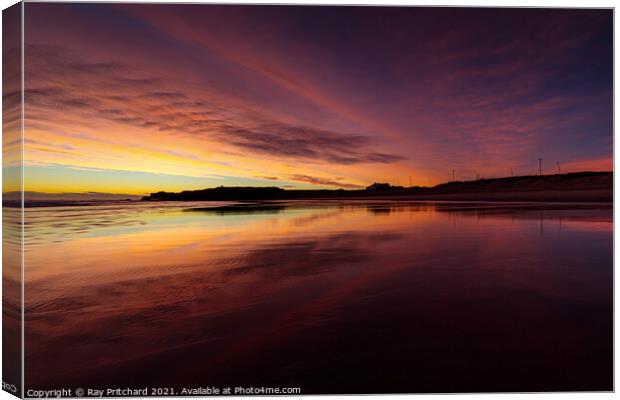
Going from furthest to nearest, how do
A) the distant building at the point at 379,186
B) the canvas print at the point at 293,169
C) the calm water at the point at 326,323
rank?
the distant building at the point at 379,186, the canvas print at the point at 293,169, the calm water at the point at 326,323

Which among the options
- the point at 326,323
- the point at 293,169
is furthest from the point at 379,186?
the point at 326,323

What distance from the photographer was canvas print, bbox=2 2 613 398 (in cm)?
342

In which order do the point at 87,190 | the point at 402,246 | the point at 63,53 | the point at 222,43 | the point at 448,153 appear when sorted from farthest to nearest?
the point at 402,246 < the point at 448,153 < the point at 87,190 < the point at 222,43 < the point at 63,53

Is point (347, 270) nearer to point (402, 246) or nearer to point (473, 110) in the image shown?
point (402, 246)

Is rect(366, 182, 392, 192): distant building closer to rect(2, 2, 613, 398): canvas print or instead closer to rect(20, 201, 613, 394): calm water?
rect(2, 2, 613, 398): canvas print

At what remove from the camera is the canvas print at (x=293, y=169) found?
3424 mm

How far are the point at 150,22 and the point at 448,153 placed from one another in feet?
15.3

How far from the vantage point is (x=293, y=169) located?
6594 millimetres

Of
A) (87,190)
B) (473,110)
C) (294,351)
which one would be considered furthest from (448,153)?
(87,190)

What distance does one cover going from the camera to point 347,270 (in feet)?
17.6

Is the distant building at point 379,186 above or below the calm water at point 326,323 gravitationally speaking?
above

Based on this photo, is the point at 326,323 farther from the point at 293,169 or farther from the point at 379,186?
the point at 379,186

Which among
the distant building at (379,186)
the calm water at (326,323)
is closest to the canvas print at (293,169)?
the calm water at (326,323)

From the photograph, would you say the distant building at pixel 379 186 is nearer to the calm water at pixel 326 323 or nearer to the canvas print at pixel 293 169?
the canvas print at pixel 293 169
